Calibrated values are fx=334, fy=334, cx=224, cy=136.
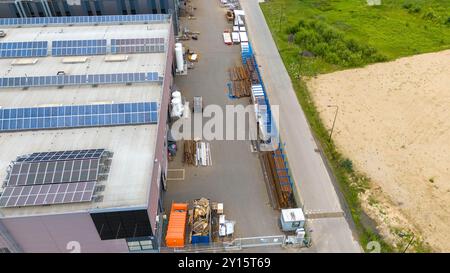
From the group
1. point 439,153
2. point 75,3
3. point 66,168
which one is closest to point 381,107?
point 439,153

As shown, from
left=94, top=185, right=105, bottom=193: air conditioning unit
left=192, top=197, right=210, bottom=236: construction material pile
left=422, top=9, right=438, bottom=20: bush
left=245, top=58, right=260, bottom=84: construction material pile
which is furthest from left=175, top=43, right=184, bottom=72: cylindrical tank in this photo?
left=422, top=9, right=438, bottom=20: bush

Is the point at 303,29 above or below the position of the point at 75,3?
below

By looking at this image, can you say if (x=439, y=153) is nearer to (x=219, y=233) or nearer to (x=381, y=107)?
(x=381, y=107)

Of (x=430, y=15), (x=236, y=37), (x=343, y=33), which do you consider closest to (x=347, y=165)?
(x=236, y=37)

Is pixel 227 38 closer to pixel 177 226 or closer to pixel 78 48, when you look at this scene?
pixel 78 48

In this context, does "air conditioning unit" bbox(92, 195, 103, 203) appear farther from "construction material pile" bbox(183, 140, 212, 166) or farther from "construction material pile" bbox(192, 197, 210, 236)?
"construction material pile" bbox(183, 140, 212, 166)

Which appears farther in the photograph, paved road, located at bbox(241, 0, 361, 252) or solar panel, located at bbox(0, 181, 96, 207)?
paved road, located at bbox(241, 0, 361, 252)
